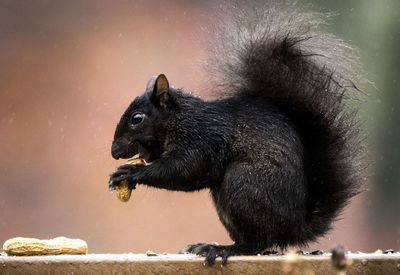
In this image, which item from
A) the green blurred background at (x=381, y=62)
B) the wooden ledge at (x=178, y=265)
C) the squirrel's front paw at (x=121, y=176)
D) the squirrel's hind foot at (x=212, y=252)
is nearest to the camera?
the wooden ledge at (x=178, y=265)

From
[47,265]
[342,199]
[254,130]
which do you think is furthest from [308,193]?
[47,265]

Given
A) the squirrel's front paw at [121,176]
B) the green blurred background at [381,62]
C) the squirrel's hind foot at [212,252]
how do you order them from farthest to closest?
the green blurred background at [381,62]
the squirrel's front paw at [121,176]
the squirrel's hind foot at [212,252]

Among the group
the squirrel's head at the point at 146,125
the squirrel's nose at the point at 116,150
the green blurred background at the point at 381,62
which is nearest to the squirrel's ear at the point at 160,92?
the squirrel's head at the point at 146,125

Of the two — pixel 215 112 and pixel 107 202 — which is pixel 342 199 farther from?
pixel 107 202

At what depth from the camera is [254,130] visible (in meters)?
1.87

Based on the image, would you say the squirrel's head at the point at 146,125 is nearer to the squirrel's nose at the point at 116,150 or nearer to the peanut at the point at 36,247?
the squirrel's nose at the point at 116,150

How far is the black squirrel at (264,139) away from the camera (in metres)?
1.81

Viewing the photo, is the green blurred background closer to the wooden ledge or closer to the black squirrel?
the black squirrel

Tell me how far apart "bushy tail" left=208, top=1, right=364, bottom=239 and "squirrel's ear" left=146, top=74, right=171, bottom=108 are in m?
0.21

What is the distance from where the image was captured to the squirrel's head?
194 centimetres

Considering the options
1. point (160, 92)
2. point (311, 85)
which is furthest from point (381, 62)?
point (160, 92)

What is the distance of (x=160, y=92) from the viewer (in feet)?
6.46

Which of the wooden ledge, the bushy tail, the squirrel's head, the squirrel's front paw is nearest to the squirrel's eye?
the squirrel's head

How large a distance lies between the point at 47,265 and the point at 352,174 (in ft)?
2.78
